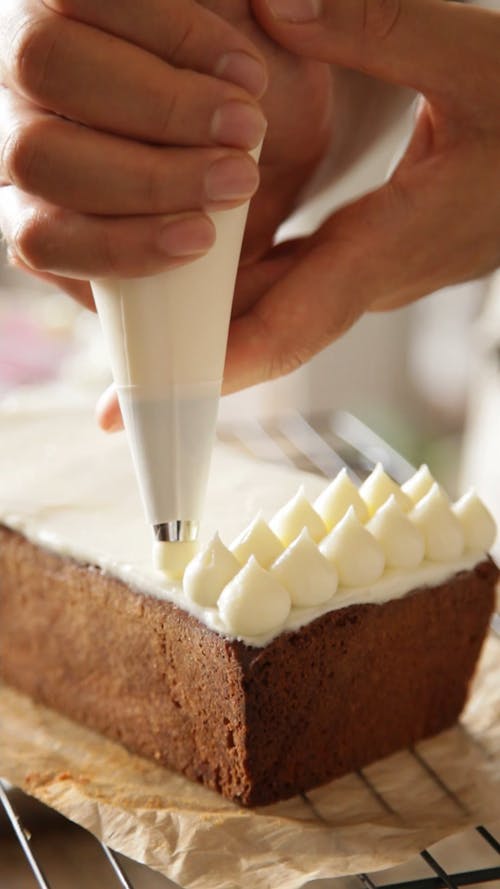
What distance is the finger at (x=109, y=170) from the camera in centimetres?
97

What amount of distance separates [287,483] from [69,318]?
51.1 inches

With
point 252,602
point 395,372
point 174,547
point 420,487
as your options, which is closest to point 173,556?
point 174,547

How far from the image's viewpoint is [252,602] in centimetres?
122

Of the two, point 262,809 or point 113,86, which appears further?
point 262,809

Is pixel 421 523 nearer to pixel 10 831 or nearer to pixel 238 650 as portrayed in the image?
pixel 238 650

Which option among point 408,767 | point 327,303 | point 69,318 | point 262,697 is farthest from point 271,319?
point 69,318

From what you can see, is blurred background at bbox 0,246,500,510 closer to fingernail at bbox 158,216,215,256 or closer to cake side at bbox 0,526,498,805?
cake side at bbox 0,526,498,805

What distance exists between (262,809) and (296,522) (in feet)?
1.03

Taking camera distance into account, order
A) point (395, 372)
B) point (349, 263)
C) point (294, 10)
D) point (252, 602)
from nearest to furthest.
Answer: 1. point (294, 10)
2. point (252, 602)
3. point (349, 263)
4. point (395, 372)

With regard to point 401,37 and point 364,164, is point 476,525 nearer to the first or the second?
point 364,164

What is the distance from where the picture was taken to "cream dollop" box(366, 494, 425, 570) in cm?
135

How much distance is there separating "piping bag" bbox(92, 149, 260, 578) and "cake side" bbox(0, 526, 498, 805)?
205mm

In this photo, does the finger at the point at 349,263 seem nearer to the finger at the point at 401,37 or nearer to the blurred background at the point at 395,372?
the finger at the point at 401,37

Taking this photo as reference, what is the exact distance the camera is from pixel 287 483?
1584 millimetres
